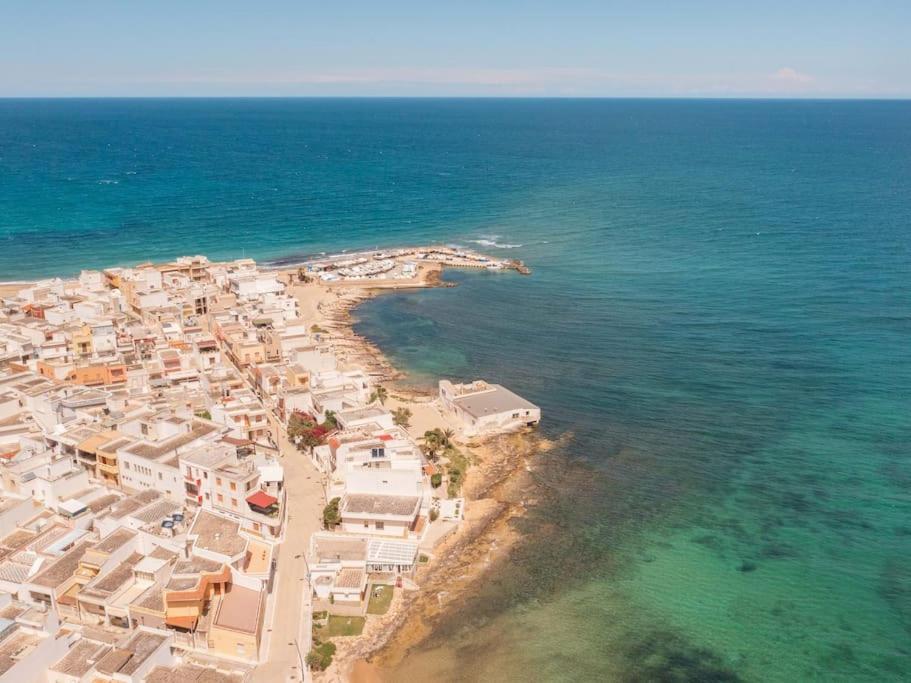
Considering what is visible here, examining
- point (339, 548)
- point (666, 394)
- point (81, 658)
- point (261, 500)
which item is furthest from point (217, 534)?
point (666, 394)

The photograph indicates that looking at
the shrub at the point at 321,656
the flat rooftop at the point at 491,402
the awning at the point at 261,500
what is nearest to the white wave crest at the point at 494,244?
the flat rooftop at the point at 491,402

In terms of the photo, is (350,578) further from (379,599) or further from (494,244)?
(494,244)

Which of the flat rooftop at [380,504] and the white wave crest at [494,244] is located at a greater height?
the white wave crest at [494,244]

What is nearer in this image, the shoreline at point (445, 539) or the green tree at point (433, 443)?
the shoreline at point (445, 539)

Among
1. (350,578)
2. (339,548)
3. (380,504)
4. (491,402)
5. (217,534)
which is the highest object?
(217,534)

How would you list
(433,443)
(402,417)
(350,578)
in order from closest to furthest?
(350,578) < (433,443) < (402,417)

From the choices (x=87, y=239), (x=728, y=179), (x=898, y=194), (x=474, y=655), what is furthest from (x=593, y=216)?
(x=474, y=655)

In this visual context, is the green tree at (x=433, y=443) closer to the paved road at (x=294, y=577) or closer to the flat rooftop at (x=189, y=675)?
the paved road at (x=294, y=577)

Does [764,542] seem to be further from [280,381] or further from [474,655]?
[280,381]
